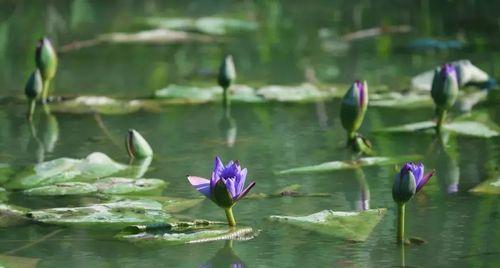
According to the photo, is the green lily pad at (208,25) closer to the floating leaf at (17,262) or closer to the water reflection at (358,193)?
the water reflection at (358,193)

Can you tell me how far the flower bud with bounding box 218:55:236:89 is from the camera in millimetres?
2904

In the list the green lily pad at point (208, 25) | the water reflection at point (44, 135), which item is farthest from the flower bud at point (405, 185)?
the green lily pad at point (208, 25)

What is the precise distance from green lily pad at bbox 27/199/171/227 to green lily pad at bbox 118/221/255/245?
0.07 meters

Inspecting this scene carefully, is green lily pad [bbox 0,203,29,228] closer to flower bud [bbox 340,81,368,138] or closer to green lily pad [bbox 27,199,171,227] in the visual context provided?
green lily pad [bbox 27,199,171,227]

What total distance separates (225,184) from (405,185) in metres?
0.26

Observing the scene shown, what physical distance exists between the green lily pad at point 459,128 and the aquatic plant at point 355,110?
181 millimetres

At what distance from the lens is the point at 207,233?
1.73 meters

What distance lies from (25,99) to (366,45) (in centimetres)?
129

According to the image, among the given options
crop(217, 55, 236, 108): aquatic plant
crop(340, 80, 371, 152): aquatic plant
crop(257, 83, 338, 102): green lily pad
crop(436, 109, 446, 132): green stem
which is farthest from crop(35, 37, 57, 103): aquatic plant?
crop(436, 109, 446, 132): green stem

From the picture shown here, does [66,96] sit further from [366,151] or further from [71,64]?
[366,151]

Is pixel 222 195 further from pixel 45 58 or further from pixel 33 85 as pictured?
pixel 45 58

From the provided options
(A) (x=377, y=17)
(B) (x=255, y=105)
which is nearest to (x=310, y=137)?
(B) (x=255, y=105)

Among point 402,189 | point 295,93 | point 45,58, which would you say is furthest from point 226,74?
point 402,189

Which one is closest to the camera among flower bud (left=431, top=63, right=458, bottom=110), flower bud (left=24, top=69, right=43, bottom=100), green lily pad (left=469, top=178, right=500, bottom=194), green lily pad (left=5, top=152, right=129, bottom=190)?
green lily pad (left=469, top=178, right=500, bottom=194)
